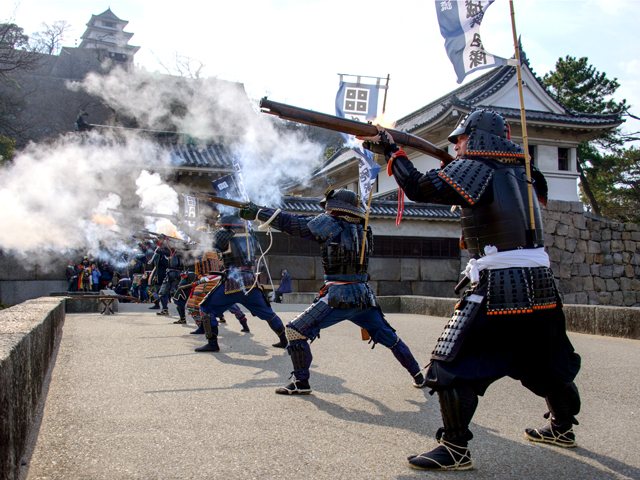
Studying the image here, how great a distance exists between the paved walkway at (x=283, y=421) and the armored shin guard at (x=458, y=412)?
0.61 feet

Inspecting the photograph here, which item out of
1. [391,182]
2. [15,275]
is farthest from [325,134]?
[15,275]

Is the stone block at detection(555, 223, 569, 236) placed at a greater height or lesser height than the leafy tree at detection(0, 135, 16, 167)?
lesser

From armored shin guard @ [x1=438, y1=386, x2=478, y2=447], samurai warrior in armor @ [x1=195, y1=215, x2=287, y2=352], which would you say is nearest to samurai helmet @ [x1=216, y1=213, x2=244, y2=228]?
samurai warrior in armor @ [x1=195, y1=215, x2=287, y2=352]

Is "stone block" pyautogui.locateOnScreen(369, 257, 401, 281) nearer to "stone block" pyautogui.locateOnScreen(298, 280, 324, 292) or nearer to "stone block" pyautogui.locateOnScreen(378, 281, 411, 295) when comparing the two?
"stone block" pyautogui.locateOnScreen(378, 281, 411, 295)

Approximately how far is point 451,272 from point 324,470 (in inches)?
723

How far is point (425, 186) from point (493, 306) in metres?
0.76

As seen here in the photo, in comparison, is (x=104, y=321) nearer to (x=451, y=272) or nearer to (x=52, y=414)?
(x=52, y=414)

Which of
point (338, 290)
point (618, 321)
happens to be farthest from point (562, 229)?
point (338, 290)

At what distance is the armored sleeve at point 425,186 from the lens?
12.1 ft

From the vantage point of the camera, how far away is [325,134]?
3200 centimetres

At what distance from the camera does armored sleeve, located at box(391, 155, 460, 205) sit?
3682mm

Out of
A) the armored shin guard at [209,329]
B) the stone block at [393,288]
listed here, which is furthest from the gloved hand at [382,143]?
Answer: the stone block at [393,288]

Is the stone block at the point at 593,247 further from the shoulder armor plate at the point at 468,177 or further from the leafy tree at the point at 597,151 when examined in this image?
the shoulder armor plate at the point at 468,177

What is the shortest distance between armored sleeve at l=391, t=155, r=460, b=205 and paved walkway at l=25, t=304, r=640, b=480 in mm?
1444
